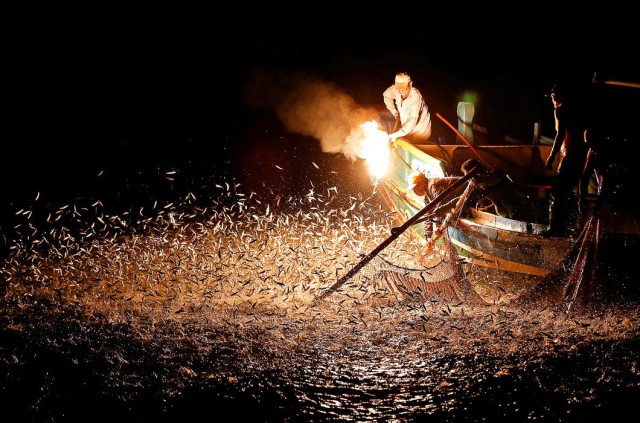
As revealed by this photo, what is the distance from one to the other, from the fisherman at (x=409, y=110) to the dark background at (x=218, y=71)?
692 cm

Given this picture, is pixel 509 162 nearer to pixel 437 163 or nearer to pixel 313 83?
pixel 437 163

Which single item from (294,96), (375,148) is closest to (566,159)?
(375,148)

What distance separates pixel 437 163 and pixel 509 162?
2.38 metres

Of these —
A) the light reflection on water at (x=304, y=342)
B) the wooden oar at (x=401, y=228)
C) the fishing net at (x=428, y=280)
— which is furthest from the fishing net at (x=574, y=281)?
the wooden oar at (x=401, y=228)

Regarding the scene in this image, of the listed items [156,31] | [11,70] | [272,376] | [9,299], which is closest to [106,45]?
[156,31]

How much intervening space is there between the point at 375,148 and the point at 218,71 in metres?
14.9

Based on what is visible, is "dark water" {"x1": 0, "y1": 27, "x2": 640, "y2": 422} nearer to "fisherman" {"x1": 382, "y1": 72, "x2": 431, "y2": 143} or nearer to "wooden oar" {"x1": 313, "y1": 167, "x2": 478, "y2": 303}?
"wooden oar" {"x1": 313, "y1": 167, "x2": 478, "y2": 303}

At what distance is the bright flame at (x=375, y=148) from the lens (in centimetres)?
1106

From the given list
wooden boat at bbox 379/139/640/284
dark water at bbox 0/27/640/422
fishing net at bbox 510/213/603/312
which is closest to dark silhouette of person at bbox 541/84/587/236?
wooden boat at bbox 379/139/640/284

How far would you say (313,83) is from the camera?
2364 cm

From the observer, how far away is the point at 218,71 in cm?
2406

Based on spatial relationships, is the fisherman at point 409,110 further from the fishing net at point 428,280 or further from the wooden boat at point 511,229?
the fishing net at point 428,280

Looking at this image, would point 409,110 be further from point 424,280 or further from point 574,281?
point 574,281

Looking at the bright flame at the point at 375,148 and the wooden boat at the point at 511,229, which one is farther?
the bright flame at the point at 375,148
